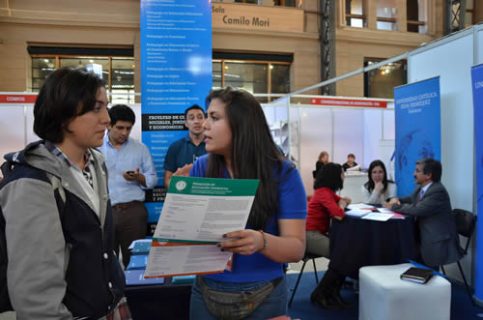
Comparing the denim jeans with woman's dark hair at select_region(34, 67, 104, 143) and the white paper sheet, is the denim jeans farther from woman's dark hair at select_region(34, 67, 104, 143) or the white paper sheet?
the white paper sheet

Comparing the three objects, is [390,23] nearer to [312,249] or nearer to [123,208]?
[312,249]

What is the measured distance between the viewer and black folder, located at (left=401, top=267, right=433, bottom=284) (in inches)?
109

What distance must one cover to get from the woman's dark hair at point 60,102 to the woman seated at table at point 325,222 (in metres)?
2.86

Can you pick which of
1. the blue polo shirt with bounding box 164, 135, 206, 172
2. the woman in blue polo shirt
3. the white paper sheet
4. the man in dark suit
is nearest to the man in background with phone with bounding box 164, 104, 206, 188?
the blue polo shirt with bounding box 164, 135, 206, 172

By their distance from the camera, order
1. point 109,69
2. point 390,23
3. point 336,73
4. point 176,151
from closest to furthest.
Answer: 1. point 176,151
2. point 109,69
3. point 336,73
4. point 390,23

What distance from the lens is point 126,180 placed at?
9.60ft

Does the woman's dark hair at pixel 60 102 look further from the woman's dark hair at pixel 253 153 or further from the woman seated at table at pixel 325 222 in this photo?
the woman seated at table at pixel 325 222

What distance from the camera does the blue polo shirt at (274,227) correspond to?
1220mm

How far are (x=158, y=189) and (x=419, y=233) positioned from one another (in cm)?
254

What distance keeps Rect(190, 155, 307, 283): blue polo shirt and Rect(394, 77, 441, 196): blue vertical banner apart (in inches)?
137

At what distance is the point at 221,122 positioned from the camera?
3.96 ft

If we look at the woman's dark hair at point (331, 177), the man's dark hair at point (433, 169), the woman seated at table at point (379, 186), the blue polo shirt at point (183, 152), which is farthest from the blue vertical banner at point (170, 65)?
the woman seated at table at point (379, 186)

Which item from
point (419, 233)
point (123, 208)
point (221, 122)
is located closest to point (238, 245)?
point (221, 122)

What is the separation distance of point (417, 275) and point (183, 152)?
6.58ft
